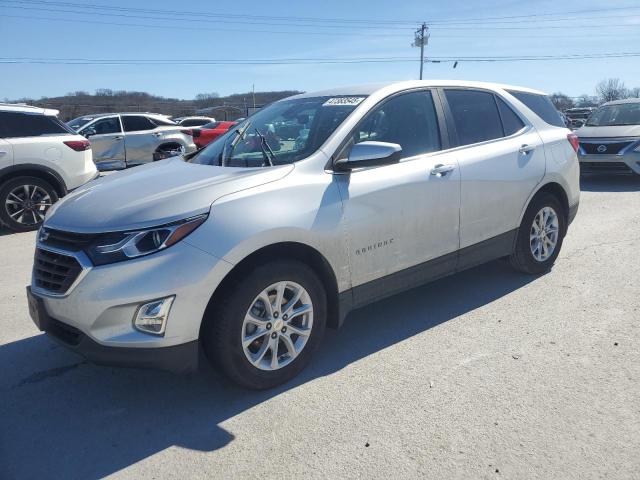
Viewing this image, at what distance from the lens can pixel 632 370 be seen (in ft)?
11.0

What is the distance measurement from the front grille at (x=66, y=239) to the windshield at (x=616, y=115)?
11.8 meters

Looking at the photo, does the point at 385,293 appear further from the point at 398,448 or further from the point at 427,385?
the point at 398,448

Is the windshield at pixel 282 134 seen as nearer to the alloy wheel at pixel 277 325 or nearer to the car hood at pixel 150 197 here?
the car hood at pixel 150 197

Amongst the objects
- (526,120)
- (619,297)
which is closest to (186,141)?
(526,120)

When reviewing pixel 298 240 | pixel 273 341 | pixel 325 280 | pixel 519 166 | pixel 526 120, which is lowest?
pixel 273 341

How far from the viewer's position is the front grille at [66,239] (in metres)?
2.88

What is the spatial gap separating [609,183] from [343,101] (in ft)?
30.2

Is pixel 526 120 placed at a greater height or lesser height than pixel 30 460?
greater

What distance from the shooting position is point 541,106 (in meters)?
5.25

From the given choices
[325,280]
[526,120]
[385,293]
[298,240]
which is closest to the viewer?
[298,240]

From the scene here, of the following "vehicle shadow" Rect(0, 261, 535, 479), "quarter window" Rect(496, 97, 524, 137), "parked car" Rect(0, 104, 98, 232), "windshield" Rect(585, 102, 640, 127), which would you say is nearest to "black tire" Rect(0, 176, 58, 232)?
"parked car" Rect(0, 104, 98, 232)

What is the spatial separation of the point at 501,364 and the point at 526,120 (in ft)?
8.32

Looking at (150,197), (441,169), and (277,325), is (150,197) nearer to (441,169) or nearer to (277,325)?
(277,325)

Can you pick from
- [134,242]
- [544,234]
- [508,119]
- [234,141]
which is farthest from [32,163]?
[544,234]
